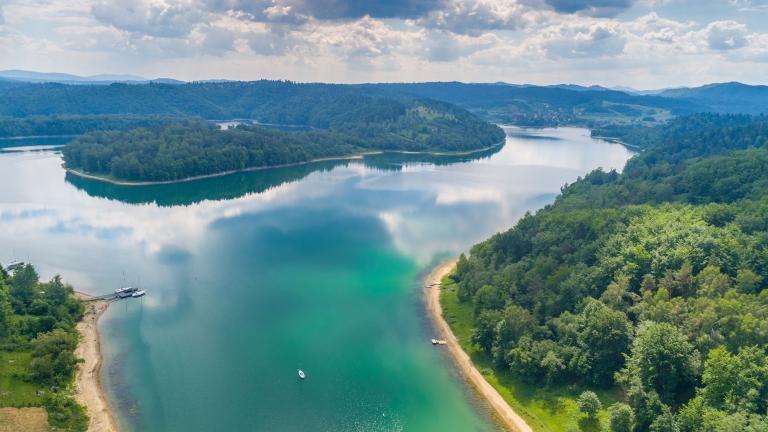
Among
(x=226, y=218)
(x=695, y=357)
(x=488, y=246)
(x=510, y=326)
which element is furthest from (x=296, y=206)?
(x=695, y=357)

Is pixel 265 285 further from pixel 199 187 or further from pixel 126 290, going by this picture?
pixel 199 187

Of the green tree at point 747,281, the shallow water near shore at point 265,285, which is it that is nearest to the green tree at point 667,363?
the green tree at point 747,281

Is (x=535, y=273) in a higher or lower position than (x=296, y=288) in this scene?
higher

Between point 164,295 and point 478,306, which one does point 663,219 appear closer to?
point 478,306

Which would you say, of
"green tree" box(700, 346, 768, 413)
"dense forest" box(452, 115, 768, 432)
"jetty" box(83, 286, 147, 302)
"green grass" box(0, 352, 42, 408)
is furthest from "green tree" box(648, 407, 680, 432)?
"jetty" box(83, 286, 147, 302)

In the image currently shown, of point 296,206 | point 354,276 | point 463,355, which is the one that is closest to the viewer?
point 463,355
